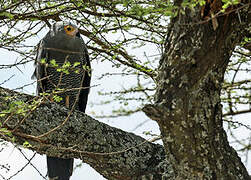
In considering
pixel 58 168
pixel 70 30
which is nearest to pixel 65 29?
pixel 70 30

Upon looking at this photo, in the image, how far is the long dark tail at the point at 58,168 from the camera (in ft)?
8.97

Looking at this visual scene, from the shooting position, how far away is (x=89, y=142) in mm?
2252

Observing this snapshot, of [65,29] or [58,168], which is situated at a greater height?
[65,29]

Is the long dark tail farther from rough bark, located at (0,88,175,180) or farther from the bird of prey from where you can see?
the bird of prey

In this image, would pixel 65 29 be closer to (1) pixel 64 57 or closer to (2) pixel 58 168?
(1) pixel 64 57

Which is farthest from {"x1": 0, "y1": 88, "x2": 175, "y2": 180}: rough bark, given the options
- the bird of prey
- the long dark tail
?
the bird of prey

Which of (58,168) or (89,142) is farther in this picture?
(58,168)

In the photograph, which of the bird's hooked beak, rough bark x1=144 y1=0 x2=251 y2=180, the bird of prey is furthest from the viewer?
the bird's hooked beak

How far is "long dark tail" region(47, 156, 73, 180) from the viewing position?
8.97 feet

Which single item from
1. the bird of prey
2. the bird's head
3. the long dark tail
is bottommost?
the long dark tail

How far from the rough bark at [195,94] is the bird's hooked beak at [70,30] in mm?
1894

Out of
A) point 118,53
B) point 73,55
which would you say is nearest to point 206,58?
point 118,53

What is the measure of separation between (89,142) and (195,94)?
2.47ft

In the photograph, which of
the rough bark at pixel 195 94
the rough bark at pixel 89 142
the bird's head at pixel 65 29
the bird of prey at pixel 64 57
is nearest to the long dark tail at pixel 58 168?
the rough bark at pixel 89 142
